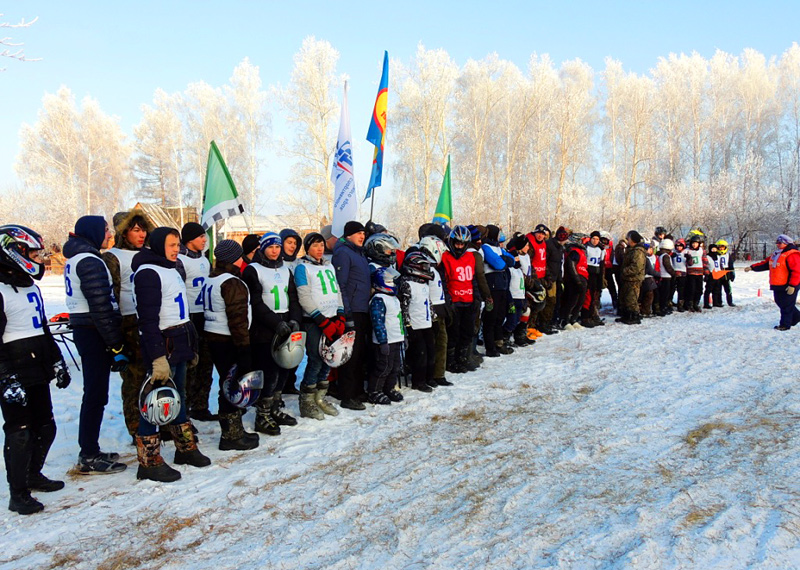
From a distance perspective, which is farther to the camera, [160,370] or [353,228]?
[353,228]

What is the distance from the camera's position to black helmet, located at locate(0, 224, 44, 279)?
3701 millimetres

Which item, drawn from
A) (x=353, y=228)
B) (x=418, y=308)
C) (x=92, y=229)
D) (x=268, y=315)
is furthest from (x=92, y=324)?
(x=418, y=308)

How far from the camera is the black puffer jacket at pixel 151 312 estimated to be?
4.10 m

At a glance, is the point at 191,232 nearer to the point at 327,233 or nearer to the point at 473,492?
the point at 327,233

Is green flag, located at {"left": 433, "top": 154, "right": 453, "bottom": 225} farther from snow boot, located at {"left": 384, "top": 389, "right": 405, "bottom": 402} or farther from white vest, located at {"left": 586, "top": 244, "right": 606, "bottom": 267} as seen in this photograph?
snow boot, located at {"left": 384, "top": 389, "right": 405, "bottom": 402}

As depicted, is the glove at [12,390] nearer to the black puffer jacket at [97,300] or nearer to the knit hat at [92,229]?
the black puffer jacket at [97,300]

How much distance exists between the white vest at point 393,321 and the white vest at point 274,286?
1263mm

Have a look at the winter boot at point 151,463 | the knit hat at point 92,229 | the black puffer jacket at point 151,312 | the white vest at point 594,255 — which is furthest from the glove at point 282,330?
the white vest at point 594,255

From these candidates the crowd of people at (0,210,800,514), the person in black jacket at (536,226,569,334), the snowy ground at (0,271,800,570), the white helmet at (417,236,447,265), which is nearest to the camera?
the snowy ground at (0,271,800,570)

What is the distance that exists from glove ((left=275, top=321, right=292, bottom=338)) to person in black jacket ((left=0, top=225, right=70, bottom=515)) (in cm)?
178

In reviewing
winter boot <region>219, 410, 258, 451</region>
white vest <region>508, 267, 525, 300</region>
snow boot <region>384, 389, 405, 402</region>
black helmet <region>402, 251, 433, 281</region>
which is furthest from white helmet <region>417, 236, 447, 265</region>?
winter boot <region>219, 410, 258, 451</region>

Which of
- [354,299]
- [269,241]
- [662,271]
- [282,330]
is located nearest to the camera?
[282,330]

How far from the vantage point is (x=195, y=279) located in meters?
5.48

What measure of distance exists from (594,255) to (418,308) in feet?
20.6
